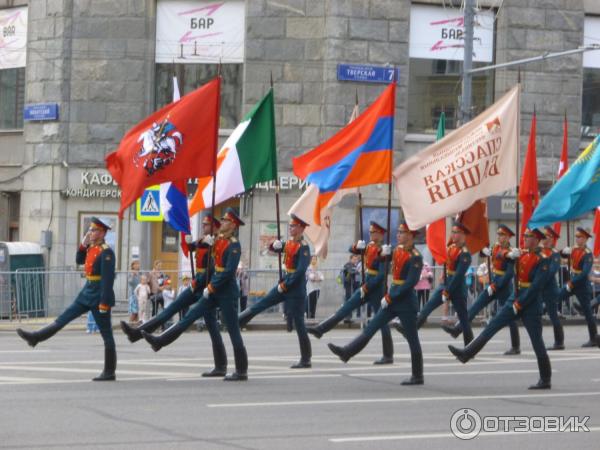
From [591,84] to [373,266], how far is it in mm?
16802

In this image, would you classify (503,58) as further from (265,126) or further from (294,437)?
(294,437)

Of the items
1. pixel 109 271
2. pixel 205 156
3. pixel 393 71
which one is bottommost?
pixel 109 271

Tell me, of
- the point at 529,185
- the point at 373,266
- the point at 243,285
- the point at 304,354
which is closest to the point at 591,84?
the point at 243,285

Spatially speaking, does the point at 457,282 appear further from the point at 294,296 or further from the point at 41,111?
the point at 41,111

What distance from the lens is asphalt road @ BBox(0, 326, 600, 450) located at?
1089 centimetres

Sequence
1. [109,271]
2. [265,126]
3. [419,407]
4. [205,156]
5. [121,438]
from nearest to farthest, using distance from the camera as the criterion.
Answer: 1. [121,438]
2. [419,407]
3. [109,271]
4. [205,156]
5. [265,126]

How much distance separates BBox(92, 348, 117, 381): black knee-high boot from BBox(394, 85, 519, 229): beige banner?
12.7 ft

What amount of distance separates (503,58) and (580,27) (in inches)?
83.1

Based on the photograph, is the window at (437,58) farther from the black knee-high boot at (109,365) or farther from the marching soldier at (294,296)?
the black knee-high boot at (109,365)

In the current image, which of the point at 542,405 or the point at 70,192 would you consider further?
the point at 70,192

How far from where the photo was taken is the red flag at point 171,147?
51.5ft

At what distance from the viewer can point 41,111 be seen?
30938mm

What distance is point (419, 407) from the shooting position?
12992 mm

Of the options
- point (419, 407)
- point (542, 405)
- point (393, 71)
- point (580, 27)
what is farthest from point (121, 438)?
point (580, 27)
